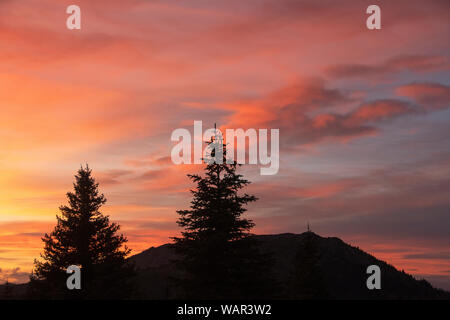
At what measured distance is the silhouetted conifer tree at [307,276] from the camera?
55.7 meters

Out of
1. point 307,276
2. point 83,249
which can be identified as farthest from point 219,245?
point 307,276

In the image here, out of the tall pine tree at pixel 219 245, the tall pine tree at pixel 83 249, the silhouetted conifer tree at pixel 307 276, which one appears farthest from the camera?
the silhouetted conifer tree at pixel 307 276

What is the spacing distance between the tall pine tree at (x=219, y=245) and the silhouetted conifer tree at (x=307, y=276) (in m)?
22.4

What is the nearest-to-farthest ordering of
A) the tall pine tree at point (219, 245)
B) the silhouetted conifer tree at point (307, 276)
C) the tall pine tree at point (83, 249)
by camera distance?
the tall pine tree at point (219, 245) < the tall pine tree at point (83, 249) < the silhouetted conifer tree at point (307, 276)

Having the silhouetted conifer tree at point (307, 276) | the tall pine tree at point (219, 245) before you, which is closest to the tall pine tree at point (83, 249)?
the tall pine tree at point (219, 245)

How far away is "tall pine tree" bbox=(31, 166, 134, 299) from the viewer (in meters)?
38.3

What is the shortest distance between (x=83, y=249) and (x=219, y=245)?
13.5 metres

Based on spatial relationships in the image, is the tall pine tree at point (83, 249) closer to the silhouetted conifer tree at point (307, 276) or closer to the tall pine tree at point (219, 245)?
the tall pine tree at point (219, 245)

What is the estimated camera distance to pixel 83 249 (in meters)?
39.8

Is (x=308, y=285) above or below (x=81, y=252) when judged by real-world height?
below
